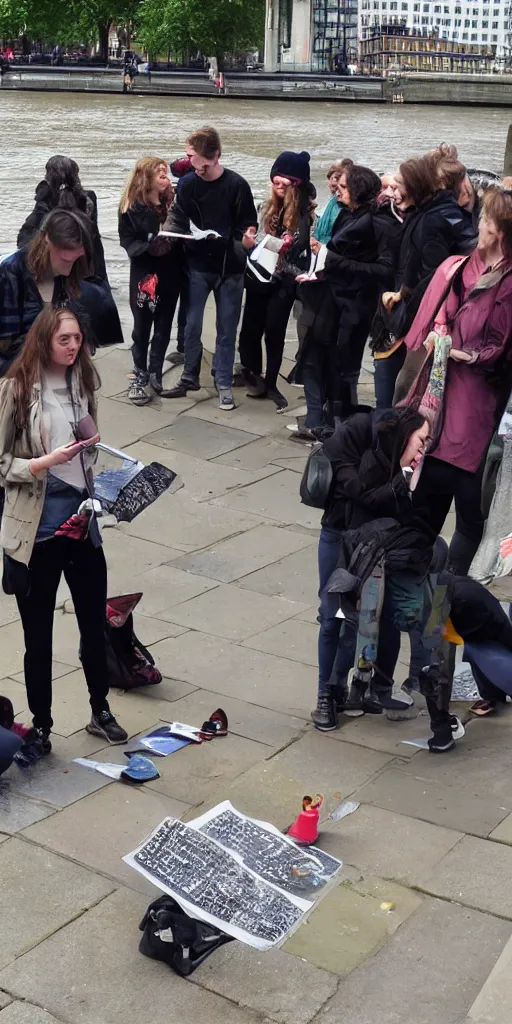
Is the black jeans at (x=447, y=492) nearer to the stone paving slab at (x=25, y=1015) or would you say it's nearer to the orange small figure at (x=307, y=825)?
the orange small figure at (x=307, y=825)

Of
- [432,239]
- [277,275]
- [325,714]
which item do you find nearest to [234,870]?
[325,714]

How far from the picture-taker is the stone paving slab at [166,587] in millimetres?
6566

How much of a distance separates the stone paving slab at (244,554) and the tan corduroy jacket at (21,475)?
2317mm

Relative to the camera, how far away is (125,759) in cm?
499

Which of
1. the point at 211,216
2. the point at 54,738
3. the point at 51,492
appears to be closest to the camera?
the point at 51,492

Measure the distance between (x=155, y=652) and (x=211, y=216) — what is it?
152 inches

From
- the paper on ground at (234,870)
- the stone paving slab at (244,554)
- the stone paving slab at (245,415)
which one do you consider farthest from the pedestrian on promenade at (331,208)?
the paper on ground at (234,870)

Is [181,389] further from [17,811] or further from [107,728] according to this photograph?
[17,811]

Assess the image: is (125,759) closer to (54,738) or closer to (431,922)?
(54,738)

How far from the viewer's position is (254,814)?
14.9ft

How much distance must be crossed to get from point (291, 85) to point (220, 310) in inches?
2236

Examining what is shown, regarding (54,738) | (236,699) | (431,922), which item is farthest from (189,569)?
(431,922)

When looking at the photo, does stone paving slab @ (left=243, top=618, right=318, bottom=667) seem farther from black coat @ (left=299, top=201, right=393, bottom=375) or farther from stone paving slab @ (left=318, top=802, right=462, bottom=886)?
black coat @ (left=299, top=201, right=393, bottom=375)

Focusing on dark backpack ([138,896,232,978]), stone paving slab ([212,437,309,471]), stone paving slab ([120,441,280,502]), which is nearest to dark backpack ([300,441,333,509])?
dark backpack ([138,896,232,978])
